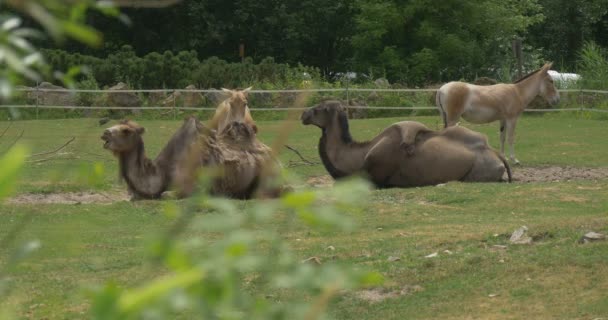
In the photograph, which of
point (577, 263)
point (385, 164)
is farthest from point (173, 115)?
point (577, 263)

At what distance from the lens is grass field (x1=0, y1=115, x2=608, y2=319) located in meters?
7.73

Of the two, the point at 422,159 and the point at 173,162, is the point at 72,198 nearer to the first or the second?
the point at 173,162

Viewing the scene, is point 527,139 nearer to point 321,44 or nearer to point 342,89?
point 342,89

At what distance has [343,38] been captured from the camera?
41969 millimetres

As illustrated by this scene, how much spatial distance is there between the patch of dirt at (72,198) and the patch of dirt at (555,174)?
530 centimetres

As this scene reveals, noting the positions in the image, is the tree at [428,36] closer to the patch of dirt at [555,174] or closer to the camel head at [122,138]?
the patch of dirt at [555,174]

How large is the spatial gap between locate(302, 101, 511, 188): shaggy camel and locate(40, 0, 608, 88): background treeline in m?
14.8

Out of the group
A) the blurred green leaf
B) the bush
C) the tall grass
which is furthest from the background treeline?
the blurred green leaf

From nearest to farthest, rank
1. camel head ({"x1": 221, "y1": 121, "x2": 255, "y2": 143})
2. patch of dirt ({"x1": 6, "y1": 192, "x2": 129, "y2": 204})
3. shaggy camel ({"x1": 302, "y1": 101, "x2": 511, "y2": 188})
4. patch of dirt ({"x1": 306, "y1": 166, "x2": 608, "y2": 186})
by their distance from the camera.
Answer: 1. patch of dirt ({"x1": 6, "y1": 192, "x2": 129, "y2": 204})
2. camel head ({"x1": 221, "y1": 121, "x2": 255, "y2": 143})
3. shaggy camel ({"x1": 302, "y1": 101, "x2": 511, "y2": 188})
4. patch of dirt ({"x1": 306, "y1": 166, "x2": 608, "y2": 186})

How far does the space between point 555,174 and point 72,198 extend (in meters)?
6.84

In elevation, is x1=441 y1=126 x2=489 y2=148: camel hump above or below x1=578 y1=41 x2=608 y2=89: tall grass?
above

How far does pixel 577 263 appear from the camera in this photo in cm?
843

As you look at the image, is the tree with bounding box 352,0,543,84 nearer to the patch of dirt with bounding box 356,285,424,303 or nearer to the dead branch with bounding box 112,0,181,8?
the patch of dirt with bounding box 356,285,424,303

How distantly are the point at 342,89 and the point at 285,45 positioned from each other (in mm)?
13094
